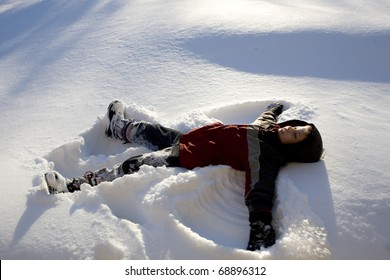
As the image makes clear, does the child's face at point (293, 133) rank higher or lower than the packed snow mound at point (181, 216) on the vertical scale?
higher

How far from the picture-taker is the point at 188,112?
3.00 metres

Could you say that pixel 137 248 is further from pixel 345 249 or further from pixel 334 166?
pixel 334 166

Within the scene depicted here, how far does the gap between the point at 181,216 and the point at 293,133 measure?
806mm

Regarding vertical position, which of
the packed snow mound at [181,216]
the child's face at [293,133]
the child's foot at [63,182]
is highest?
the child's face at [293,133]

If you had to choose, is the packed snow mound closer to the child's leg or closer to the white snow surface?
the white snow surface

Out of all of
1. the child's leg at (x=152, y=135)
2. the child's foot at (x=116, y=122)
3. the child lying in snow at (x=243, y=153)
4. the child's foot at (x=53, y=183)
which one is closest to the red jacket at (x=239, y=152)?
the child lying in snow at (x=243, y=153)

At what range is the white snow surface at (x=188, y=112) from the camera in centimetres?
202

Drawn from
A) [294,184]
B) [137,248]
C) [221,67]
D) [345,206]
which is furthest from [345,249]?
[221,67]

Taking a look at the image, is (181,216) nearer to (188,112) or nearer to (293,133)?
(293,133)

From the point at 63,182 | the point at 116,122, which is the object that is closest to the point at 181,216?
the point at 63,182

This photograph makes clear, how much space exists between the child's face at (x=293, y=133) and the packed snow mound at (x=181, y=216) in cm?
16

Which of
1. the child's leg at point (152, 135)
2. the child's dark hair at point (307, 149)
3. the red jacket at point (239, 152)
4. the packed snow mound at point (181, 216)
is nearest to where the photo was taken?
the packed snow mound at point (181, 216)

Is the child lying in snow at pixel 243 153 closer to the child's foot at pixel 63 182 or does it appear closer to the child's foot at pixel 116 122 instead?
the child's foot at pixel 63 182

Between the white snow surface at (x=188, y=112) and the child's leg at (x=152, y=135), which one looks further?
the child's leg at (x=152, y=135)
